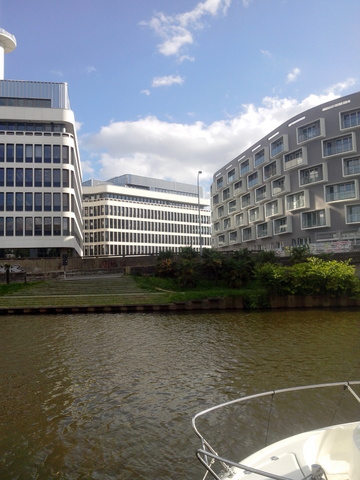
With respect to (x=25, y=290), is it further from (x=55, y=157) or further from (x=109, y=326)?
(x=55, y=157)

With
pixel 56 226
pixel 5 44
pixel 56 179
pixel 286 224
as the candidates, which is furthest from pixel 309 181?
pixel 5 44

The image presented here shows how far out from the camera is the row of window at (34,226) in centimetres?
6078

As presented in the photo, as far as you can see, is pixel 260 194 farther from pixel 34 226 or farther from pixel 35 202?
pixel 34 226

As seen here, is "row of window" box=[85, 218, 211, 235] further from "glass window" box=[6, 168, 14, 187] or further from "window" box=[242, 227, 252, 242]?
"glass window" box=[6, 168, 14, 187]

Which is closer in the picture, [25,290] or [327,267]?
[327,267]

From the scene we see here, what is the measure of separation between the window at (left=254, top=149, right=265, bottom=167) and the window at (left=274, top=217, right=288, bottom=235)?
34.4ft

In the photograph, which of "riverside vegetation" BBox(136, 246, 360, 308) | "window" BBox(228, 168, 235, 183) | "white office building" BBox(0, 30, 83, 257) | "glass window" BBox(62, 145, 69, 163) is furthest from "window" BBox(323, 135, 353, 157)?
"glass window" BBox(62, 145, 69, 163)

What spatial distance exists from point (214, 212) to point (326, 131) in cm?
3933

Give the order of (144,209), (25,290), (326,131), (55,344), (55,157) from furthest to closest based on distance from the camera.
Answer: (144,209)
(55,157)
(326,131)
(25,290)
(55,344)

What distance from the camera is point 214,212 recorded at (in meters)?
91.9

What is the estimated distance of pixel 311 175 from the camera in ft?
188

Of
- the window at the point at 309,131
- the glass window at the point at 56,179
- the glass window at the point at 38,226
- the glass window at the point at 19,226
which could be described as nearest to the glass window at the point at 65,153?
the glass window at the point at 56,179

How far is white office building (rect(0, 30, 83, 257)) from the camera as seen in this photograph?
6116 centimetres

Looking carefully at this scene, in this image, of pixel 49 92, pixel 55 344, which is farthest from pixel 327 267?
pixel 49 92
